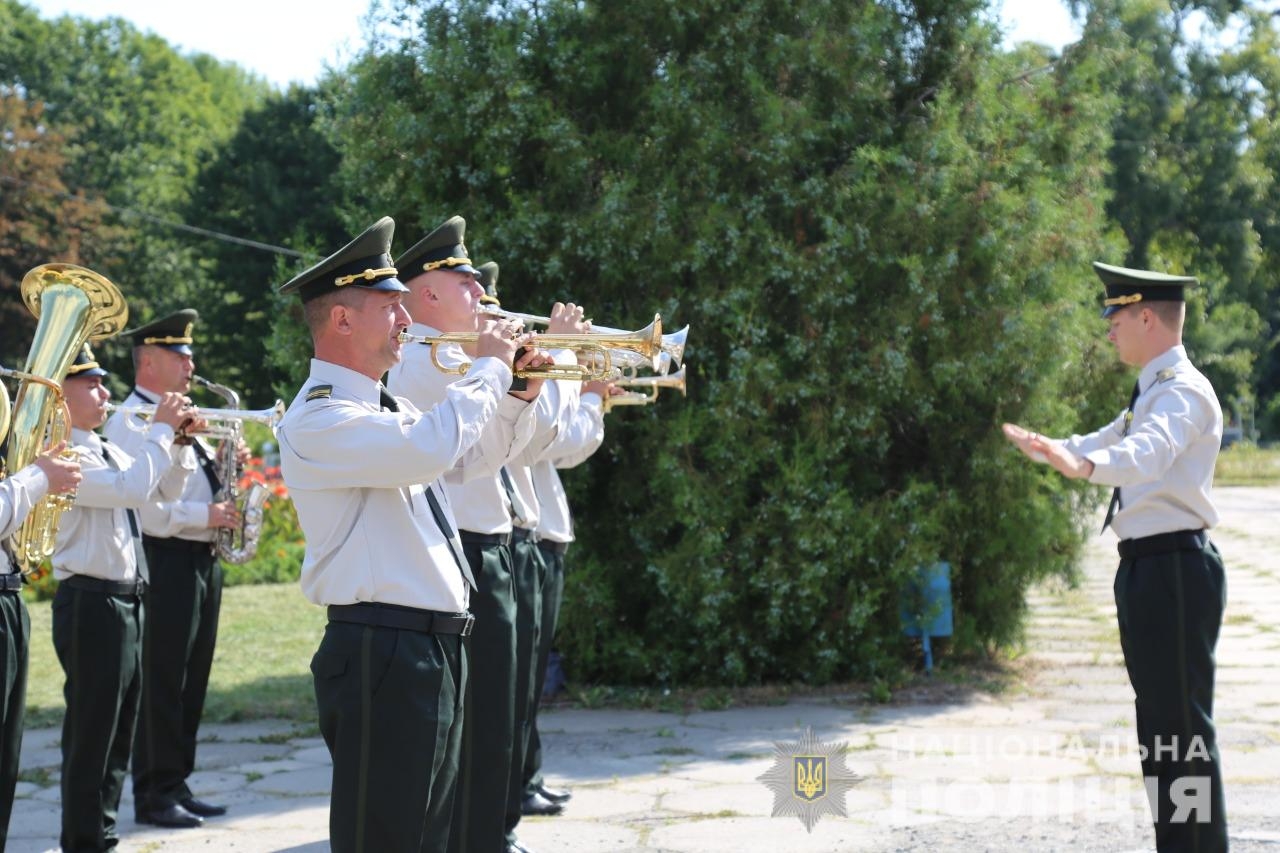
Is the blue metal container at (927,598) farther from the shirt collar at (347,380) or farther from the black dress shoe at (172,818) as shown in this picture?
the shirt collar at (347,380)

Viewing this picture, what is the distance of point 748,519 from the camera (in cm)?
952

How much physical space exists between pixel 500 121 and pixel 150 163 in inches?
1435

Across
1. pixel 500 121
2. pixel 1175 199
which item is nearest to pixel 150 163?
pixel 1175 199

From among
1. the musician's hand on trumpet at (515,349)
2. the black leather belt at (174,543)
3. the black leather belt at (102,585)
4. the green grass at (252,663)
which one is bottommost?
the green grass at (252,663)

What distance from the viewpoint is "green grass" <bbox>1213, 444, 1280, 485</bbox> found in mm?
32344

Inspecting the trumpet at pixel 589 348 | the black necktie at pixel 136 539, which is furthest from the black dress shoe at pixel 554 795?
the trumpet at pixel 589 348

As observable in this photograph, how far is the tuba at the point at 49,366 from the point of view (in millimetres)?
5340

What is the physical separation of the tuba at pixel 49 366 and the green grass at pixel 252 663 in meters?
3.92

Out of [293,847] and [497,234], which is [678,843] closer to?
[293,847]

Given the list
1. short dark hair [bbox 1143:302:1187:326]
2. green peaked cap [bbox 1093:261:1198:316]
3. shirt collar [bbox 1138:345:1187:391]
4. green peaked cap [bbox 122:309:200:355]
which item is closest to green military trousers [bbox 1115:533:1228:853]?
shirt collar [bbox 1138:345:1187:391]

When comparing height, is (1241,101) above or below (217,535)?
above

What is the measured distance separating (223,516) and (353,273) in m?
3.36

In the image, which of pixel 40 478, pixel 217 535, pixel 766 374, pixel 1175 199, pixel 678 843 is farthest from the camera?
pixel 1175 199

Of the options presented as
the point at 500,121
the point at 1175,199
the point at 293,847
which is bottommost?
the point at 293,847
